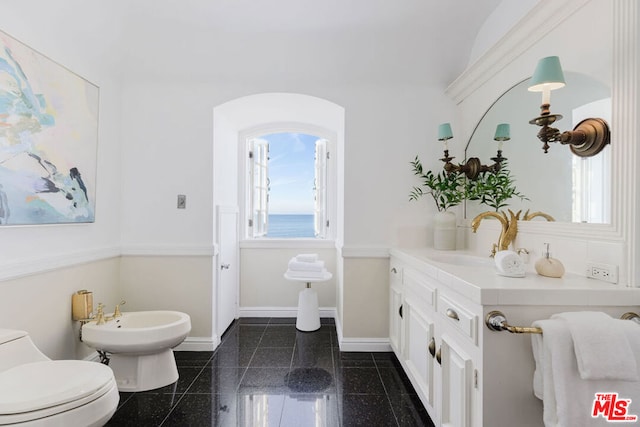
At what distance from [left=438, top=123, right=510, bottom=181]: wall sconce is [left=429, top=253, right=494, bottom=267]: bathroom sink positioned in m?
0.62

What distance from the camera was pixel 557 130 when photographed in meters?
1.50

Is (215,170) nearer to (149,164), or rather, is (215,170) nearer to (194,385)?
(149,164)

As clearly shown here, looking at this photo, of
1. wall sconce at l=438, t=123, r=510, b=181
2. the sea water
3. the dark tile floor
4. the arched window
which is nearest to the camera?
the dark tile floor

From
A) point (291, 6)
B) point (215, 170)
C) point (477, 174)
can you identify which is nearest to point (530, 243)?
point (477, 174)

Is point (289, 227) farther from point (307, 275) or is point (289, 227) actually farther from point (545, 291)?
point (545, 291)

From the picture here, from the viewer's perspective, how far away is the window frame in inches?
146

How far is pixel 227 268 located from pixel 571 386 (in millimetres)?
2741

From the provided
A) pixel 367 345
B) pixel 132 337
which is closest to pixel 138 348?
pixel 132 337

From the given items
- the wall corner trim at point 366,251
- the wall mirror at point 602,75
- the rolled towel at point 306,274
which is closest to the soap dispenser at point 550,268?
the wall mirror at point 602,75

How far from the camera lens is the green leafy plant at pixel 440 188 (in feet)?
8.66

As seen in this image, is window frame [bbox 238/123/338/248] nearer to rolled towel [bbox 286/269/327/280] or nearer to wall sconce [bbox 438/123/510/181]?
rolled towel [bbox 286/269/327/280]

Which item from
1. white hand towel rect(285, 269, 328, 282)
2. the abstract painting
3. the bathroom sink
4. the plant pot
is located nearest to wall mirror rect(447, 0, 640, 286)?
the bathroom sink

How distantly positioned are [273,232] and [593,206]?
3.18 meters

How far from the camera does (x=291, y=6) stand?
235cm
